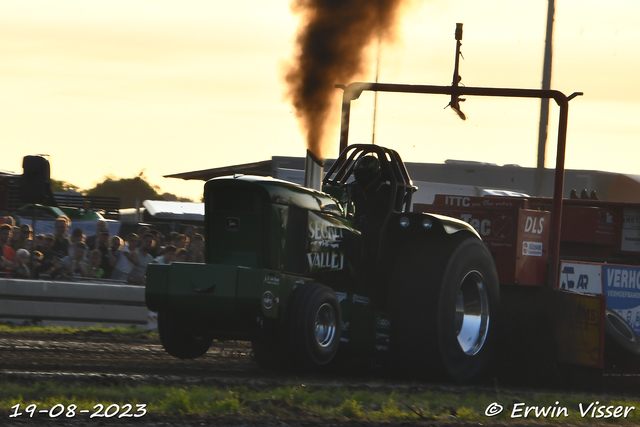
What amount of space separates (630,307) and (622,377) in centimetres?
480

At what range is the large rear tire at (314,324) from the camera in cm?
632

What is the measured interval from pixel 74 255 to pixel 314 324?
7256 mm

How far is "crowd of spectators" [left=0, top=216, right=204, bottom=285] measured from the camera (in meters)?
12.4

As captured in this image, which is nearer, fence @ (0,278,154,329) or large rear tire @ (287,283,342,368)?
large rear tire @ (287,283,342,368)

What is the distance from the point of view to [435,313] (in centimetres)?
707

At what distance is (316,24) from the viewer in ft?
30.9

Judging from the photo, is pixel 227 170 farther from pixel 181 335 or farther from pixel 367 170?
pixel 181 335

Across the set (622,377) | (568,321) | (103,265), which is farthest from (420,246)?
(103,265)

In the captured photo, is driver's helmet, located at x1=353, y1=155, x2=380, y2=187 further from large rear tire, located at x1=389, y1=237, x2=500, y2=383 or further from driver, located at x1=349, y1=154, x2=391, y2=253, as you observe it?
large rear tire, located at x1=389, y1=237, x2=500, y2=383

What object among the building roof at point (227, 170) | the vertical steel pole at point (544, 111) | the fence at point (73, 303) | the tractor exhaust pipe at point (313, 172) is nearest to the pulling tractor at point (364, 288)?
the tractor exhaust pipe at point (313, 172)

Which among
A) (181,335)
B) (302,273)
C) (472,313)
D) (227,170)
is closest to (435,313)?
(472,313)

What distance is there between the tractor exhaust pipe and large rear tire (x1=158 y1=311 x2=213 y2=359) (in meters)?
1.78

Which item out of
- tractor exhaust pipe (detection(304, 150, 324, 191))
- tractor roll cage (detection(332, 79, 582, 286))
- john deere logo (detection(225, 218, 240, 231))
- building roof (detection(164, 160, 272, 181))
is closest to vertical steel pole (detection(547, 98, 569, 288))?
tractor roll cage (detection(332, 79, 582, 286))

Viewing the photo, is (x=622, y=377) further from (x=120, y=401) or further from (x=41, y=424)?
(x=41, y=424)
